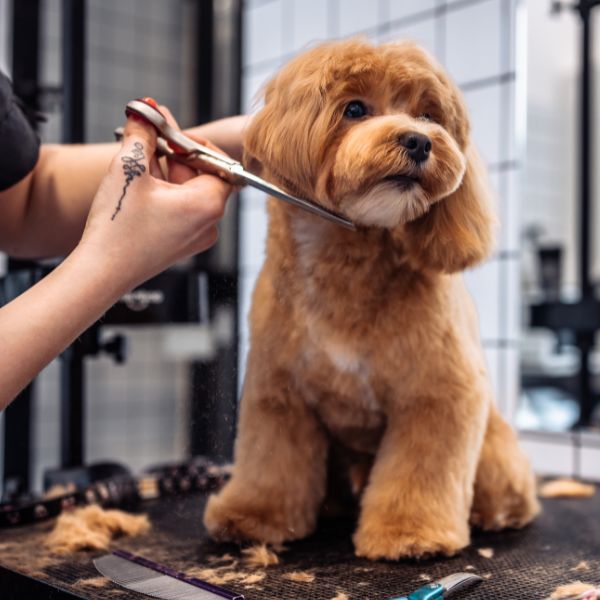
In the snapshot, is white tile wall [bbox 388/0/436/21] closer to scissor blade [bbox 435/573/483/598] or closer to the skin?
the skin

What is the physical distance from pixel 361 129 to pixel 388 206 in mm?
84

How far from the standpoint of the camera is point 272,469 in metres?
0.95

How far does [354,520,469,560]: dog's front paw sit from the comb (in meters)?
0.19

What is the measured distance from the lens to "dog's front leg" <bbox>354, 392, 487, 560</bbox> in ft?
2.83

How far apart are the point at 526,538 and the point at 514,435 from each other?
14 cm

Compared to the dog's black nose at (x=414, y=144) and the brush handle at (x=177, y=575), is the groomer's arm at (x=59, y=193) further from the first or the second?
the brush handle at (x=177, y=575)

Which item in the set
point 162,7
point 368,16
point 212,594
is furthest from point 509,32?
point 162,7

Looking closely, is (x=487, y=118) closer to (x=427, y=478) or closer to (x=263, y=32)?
(x=263, y=32)

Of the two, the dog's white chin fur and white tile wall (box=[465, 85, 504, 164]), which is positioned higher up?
white tile wall (box=[465, 85, 504, 164])

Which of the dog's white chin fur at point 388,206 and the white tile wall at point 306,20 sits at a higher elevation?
the white tile wall at point 306,20

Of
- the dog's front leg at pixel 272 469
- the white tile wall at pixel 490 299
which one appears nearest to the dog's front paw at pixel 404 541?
the dog's front leg at pixel 272 469

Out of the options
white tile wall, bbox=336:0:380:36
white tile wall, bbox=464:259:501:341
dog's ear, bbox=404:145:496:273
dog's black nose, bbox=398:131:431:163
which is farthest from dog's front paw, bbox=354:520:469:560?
white tile wall, bbox=336:0:380:36

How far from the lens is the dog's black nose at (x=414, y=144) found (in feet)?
2.50

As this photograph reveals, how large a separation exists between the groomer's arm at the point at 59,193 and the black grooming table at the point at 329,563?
0.37 m
